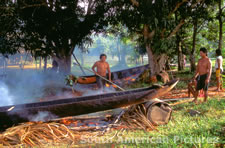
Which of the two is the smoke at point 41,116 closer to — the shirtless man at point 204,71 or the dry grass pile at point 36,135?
the dry grass pile at point 36,135

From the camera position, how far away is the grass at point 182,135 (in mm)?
2771

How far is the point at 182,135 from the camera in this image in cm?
300

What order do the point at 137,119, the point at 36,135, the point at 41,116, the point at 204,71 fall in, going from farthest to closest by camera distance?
Result: 1. the point at 204,71
2. the point at 137,119
3. the point at 41,116
4. the point at 36,135

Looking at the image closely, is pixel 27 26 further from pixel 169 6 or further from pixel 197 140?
pixel 197 140

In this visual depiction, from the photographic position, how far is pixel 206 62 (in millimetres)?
4906

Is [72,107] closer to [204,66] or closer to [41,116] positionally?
[41,116]

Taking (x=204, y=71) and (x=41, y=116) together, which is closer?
(x=41, y=116)

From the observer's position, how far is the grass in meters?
2.77

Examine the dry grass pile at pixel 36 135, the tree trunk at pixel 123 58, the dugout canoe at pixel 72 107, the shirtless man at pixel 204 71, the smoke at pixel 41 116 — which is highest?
the tree trunk at pixel 123 58

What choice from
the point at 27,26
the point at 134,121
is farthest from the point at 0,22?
the point at 134,121

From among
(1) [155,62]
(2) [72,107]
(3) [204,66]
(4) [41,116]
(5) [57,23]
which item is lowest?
(4) [41,116]

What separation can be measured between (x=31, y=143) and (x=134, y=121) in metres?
2.11

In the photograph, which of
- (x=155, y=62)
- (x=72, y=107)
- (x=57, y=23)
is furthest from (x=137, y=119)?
(x=57, y=23)

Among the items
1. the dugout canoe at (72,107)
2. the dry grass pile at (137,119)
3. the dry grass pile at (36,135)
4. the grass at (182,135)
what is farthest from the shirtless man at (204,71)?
the dry grass pile at (36,135)
